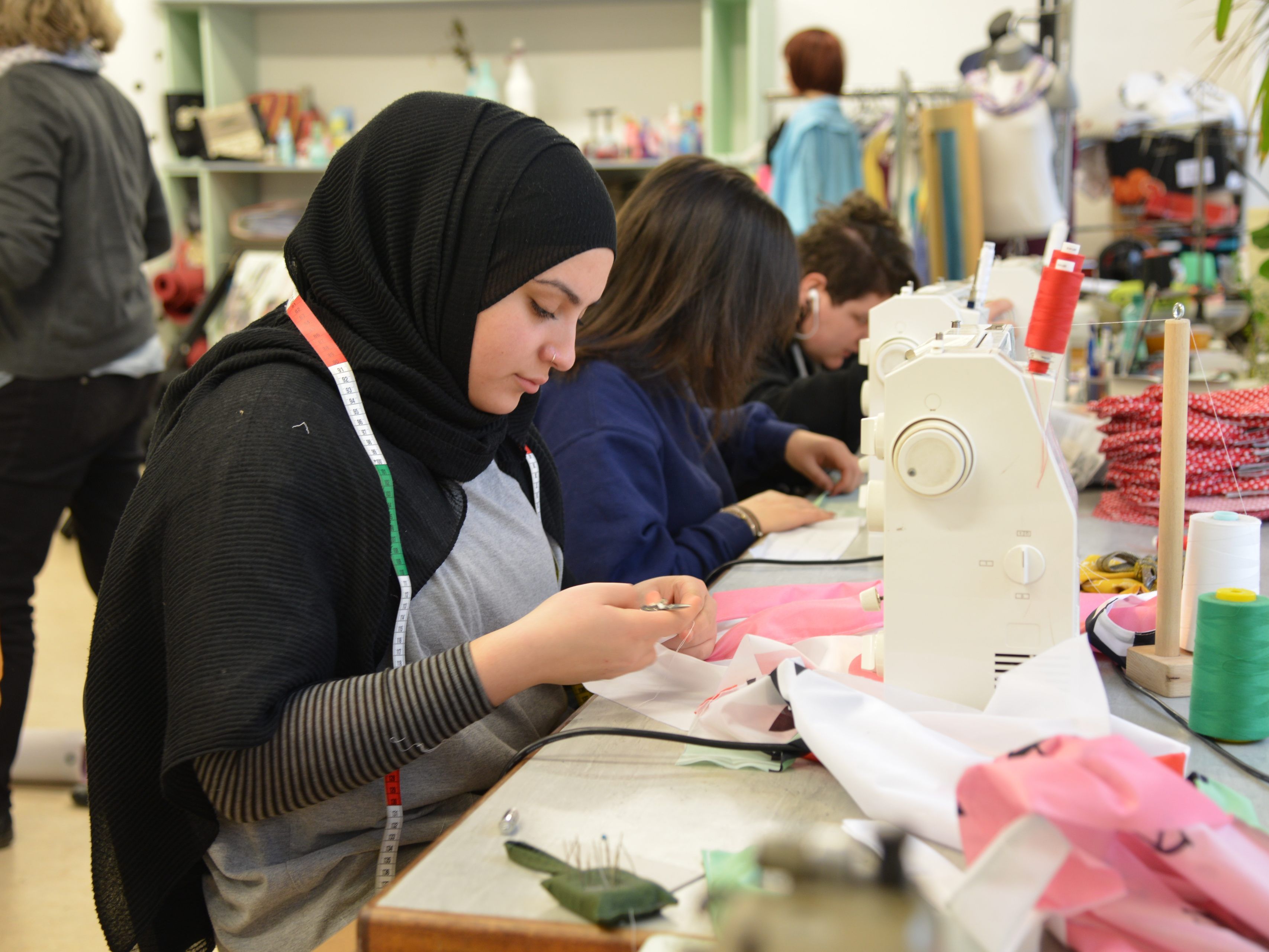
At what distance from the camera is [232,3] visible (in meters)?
4.53

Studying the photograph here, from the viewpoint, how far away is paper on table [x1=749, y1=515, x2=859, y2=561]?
154 centimetres

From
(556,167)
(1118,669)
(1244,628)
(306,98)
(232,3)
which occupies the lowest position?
(1118,669)

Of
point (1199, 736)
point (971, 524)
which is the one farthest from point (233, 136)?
point (1199, 736)

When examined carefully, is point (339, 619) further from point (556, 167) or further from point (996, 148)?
point (996, 148)

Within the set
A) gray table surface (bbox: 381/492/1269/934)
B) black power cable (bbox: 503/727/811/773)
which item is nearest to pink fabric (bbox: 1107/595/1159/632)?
gray table surface (bbox: 381/492/1269/934)

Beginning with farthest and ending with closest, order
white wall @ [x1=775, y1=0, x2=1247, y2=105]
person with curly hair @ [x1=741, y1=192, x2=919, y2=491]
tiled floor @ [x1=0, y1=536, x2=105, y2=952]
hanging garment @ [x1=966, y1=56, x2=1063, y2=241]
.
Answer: white wall @ [x1=775, y1=0, x2=1247, y2=105] < hanging garment @ [x1=966, y1=56, x2=1063, y2=241] < person with curly hair @ [x1=741, y1=192, x2=919, y2=491] < tiled floor @ [x1=0, y1=536, x2=105, y2=952]

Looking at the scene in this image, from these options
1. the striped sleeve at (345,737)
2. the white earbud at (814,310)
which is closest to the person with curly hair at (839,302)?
the white earbud at (814,310)

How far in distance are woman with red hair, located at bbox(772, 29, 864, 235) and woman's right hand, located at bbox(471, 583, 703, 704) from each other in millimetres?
2817

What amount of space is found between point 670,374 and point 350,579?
0.85m

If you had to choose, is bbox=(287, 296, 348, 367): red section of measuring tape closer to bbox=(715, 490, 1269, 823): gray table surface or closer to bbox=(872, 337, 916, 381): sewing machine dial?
bbox=(715, 490, 1269, 823): gray table surface

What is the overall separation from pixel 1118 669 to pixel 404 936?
0.69 m

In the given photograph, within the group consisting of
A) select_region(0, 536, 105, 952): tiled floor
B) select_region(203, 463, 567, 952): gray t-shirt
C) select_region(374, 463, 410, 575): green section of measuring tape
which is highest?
select_region(374, 463, 410, 575): green section of measuring tape

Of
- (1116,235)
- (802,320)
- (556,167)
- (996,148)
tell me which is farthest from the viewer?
(1116,235)

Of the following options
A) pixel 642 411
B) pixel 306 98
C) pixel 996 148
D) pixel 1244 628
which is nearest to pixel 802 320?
pixel 996 148
